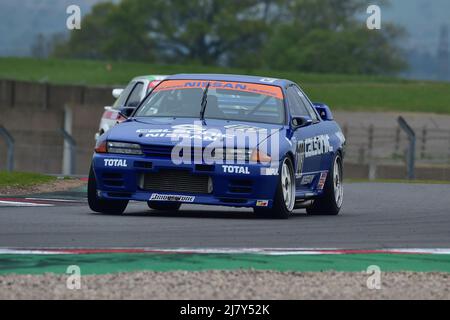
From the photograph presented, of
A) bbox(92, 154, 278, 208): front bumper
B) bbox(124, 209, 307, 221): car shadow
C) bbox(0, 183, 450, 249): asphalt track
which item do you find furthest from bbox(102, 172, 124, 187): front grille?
bbox(124, 209, 307, 221): car shadow

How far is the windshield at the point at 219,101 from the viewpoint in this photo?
47.8 ft

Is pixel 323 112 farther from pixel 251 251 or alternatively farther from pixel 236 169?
pixel 251 251

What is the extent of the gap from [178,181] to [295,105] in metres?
2.32

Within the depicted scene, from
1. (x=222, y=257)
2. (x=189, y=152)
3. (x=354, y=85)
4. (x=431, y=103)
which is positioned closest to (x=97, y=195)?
(x=189, y=152)

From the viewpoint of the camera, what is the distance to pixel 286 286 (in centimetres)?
901

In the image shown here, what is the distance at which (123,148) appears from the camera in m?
13.7

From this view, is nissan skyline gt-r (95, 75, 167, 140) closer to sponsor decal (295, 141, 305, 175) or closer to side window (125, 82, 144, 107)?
side window (125, 82, 144, 107)

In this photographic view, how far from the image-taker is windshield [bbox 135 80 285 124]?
14559mm

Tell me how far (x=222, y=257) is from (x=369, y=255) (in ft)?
3.87

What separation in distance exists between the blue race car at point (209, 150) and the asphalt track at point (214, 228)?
0.25m

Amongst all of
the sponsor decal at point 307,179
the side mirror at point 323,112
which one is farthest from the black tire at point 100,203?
the side mirror at point 323,112

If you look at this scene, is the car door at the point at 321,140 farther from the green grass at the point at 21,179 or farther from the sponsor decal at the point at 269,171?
the green grass at the point at 21,179

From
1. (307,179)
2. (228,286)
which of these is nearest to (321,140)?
(307,179)

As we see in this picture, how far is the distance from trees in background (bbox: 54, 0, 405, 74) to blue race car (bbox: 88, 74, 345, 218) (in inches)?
3709
